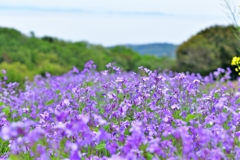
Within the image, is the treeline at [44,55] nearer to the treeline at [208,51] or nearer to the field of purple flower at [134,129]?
the treeline at [208,51]

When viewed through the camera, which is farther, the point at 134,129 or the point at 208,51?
the point at 208,51

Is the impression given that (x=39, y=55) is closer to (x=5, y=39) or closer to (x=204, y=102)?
(x=5, y=39)

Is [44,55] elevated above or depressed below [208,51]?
below

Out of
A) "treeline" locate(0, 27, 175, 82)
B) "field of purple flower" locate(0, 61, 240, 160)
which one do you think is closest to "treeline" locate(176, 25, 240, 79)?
"treeline" locate(0, 27, 175, 82)

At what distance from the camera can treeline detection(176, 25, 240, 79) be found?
21.8m

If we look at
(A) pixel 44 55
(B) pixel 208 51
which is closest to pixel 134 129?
(B) pixel 208 51

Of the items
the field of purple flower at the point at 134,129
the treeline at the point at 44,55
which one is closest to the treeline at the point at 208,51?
the treeline at the point at 44,55

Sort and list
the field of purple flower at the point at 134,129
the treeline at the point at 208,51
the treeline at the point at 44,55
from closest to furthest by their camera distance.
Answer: the field of purple flower at the point at 134,129, the treeline at the point at 208,51, the treeline at the point at 44,55

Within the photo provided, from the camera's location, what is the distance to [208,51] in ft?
73.1

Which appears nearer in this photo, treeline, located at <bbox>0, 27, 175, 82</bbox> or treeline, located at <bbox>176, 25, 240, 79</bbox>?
treeline, located at <bbox>176, 25, 240, 79</bbox>

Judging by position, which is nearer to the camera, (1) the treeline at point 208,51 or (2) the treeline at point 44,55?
(1) the treeline at point 208,51

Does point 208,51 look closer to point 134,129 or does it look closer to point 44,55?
point 44,55

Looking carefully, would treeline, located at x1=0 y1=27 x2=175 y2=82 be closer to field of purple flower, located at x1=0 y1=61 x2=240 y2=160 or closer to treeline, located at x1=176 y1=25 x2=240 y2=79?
treeline, located at x1=176 y1=25 x2=240 y2=79

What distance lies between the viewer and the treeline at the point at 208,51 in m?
21.8
